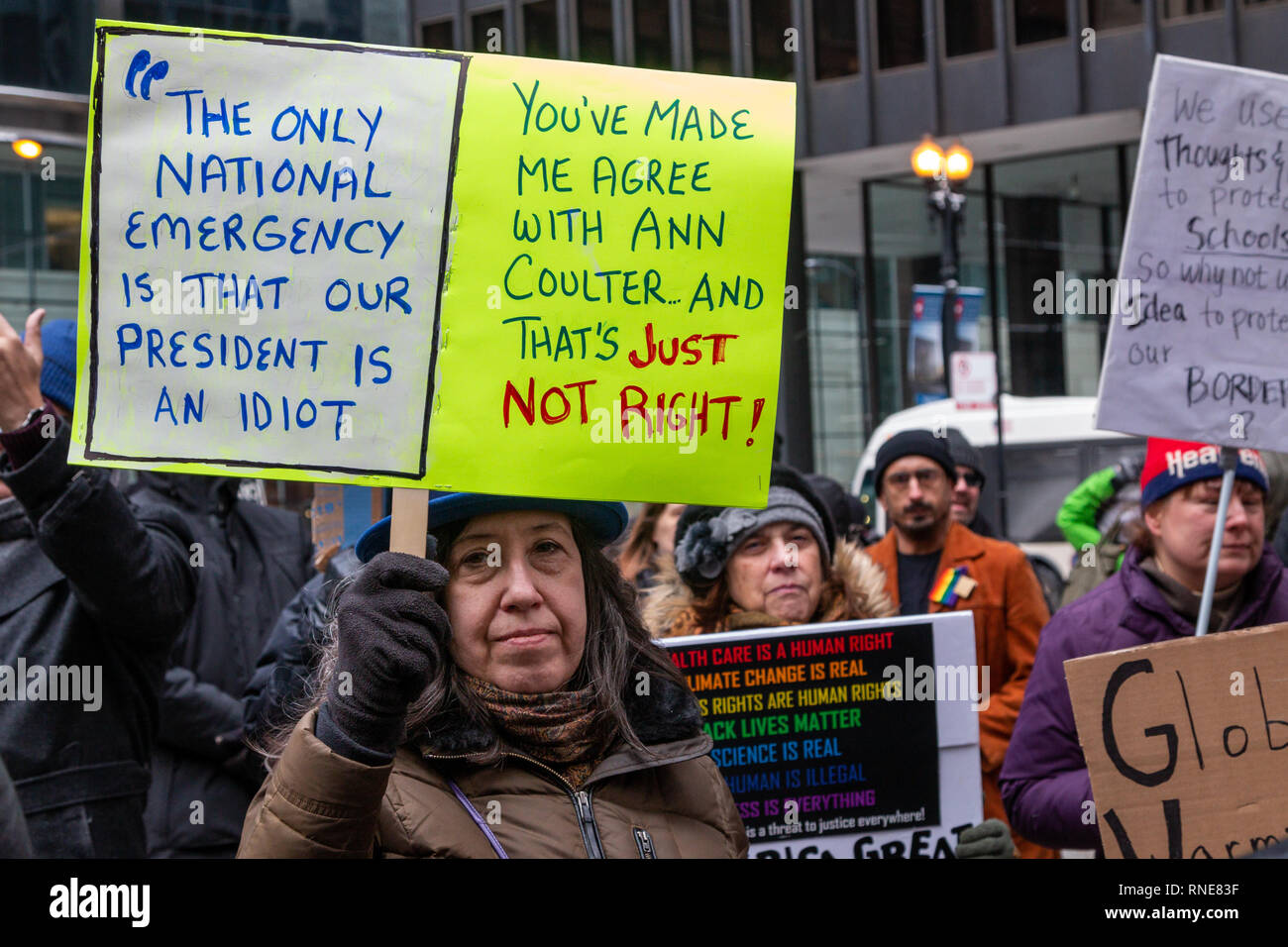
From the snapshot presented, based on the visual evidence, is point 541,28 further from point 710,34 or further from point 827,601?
point 827,601

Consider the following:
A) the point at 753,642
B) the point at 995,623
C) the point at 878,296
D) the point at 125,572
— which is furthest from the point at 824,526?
the point at 878,296

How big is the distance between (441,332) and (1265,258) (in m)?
1.91

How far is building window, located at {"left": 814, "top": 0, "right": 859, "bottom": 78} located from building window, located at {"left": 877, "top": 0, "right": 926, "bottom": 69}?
0.43 m

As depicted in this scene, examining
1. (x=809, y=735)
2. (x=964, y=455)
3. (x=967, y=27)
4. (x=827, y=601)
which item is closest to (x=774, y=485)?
(x=827, y=601)

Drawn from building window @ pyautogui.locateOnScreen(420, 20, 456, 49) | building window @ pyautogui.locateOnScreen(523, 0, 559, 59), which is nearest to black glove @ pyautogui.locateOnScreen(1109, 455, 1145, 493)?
building window @ pyautogui.locateOnScreen(523, 0, 559, 59)

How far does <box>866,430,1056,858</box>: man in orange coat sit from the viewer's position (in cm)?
499

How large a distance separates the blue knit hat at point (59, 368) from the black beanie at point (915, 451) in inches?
132

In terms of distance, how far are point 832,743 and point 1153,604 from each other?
80 centimetres

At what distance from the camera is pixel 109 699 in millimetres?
3398

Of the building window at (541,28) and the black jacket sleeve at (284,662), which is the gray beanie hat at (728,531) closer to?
the black jacket sleeve at (284,662)

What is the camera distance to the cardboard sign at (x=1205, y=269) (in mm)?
3172

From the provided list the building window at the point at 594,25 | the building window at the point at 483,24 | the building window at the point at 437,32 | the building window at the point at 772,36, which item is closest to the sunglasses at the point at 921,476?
the building window at the point at 772,36

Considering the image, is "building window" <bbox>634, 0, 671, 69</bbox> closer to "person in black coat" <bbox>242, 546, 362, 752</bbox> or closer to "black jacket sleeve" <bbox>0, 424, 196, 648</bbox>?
"person in black coat" <bbox>242, 546, 362, 752</bbox>

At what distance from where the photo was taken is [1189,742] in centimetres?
276
